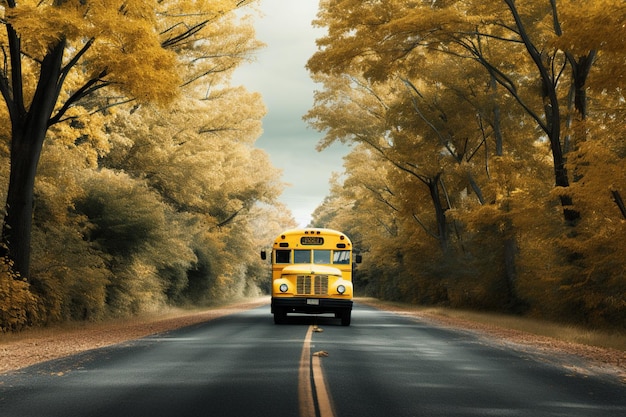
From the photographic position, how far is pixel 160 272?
111 ft

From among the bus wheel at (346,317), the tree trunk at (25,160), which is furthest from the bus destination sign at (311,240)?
the tree trunk at (25,160)

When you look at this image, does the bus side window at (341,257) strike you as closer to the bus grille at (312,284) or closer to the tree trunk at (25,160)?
the bus grille at (312,284)

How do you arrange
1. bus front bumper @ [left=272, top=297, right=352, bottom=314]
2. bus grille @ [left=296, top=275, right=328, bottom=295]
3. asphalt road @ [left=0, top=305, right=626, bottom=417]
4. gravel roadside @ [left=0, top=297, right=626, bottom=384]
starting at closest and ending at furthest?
asphalt road @ [left=0, top=305, right=626, bottom=417]
gravel roadside @ [left=0, top=297, right=626, bottom=384]
bus front bumper @ [left=272, top=297, right=352, bottom=314]
bus grille @ [left=296, top=275, right=328, bottom=295]

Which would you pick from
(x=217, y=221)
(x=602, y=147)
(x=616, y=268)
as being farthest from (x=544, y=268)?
(x=217, y=221)

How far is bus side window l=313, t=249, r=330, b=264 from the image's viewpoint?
71.8 feet

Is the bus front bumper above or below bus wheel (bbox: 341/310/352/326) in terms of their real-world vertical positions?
above

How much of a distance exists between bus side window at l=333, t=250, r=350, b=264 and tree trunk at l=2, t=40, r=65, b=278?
8855 mm

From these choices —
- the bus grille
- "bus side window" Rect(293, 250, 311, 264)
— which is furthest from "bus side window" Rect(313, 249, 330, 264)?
the bus grille

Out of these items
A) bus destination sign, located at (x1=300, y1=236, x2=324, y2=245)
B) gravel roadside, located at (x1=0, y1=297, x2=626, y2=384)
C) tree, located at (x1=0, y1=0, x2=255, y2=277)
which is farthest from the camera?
bus destination sign, located at (x1=300, y1=236, x2=324, y2=245)

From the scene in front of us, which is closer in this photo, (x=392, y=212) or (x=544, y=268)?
(x=544, y=268)

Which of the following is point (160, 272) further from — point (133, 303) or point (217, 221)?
point (217, 221)

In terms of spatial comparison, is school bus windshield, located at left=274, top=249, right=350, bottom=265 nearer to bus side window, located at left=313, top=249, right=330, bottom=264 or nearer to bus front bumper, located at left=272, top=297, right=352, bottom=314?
bus side window, located at left=313, top=249, right=330, bottom=264

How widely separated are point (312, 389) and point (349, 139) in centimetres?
3052

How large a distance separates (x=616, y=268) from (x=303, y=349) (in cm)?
940
